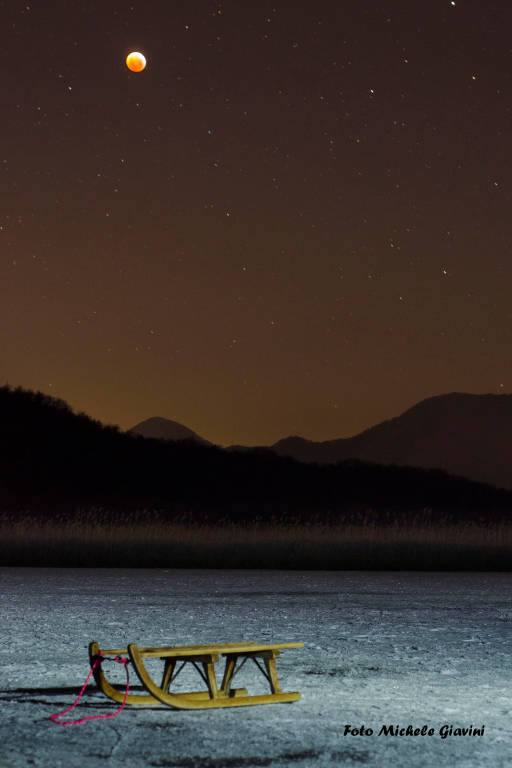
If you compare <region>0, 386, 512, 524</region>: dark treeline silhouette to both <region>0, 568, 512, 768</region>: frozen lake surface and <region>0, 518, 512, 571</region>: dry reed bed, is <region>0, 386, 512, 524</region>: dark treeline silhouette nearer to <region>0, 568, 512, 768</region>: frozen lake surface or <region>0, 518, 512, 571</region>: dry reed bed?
<region>0, 518, 512, 571</region>: dry reed bed

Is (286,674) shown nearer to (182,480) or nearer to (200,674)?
→ (200,674)

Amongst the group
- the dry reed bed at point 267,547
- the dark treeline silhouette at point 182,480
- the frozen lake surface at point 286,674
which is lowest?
the frozen lake surface at point 286,674

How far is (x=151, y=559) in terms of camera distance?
82.1 ft

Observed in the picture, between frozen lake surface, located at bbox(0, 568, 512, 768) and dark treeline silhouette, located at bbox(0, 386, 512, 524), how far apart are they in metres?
112

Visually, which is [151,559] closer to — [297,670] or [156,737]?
[297,670]

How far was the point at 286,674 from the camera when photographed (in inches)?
318

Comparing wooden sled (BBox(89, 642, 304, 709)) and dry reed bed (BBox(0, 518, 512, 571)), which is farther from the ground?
dry reed bed (BBox(0, 518, 512, 571))

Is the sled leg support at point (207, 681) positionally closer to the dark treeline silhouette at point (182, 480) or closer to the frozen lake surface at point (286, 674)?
the frozen lake surface at point (286, 674)

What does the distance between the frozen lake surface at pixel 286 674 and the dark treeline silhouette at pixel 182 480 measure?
368 ft

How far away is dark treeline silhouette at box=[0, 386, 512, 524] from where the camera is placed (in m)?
134

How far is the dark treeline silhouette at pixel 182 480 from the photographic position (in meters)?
134

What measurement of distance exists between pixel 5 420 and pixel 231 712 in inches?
5146

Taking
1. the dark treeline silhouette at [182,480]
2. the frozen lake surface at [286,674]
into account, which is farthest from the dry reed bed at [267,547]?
the dark treeline silhouette at [182,480]

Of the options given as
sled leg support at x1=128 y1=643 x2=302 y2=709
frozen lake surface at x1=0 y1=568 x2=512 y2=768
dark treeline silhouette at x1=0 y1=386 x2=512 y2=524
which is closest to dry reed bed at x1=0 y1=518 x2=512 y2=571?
frozen lake surface at x1=0 y1=568 x2=512 y2=768
